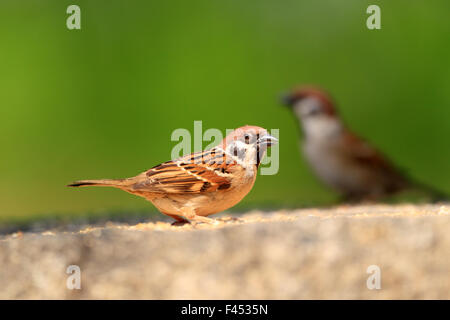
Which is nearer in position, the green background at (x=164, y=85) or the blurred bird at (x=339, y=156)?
the blurred bird at (x=339, y=156)

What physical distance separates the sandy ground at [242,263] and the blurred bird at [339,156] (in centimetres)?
348

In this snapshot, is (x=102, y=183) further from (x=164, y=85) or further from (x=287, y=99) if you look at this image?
(x=164, y=85)

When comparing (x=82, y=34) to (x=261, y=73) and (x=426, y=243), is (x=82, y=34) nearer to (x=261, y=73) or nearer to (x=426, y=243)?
(x=261, y=73)

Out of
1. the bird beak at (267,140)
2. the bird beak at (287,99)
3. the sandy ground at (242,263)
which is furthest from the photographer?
the bird beak at (287,99)

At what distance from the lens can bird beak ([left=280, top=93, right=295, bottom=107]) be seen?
5.24 meters

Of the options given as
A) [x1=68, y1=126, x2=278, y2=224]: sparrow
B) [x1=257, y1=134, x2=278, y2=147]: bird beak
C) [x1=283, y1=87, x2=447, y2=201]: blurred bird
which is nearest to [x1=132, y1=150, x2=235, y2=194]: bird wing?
[x1=68, y1=126, x2=278, y2=224]: sparrow

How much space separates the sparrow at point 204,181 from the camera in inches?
91.3

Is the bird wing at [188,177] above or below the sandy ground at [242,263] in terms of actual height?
above

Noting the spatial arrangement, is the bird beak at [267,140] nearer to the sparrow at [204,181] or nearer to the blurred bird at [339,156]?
the sparrow at [204,181]

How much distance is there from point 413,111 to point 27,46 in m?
3.95

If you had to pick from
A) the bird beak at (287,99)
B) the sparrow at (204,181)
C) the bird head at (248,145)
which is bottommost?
the sparrow at (204,181)

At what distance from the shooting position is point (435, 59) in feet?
20.2

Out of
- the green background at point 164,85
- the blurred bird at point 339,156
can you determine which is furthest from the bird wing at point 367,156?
the green background at point 164,85

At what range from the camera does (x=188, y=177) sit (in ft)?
7.75
